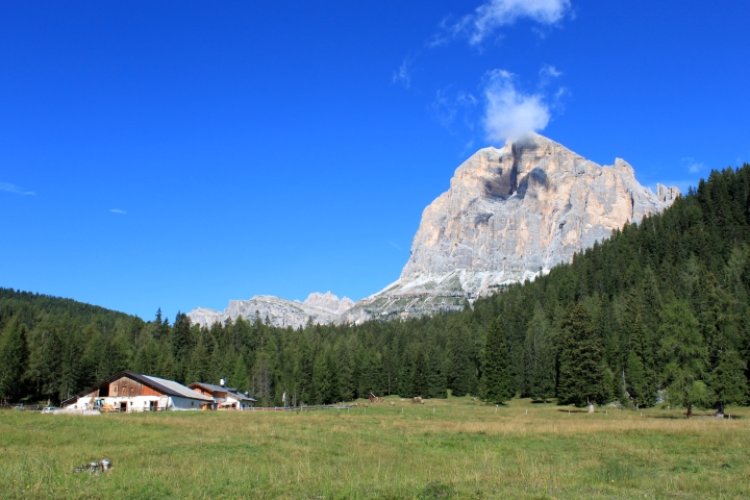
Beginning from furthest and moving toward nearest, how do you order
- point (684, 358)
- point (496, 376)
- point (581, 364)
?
point (496, 376) < point (581, 364) < point (684, 358)

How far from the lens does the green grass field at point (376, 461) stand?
1564 cm

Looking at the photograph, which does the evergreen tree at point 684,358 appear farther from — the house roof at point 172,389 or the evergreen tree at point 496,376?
the house roof at point 172,389

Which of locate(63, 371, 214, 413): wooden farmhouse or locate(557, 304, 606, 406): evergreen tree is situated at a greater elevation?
locate(557, 304, 606, 406): evergreen tree

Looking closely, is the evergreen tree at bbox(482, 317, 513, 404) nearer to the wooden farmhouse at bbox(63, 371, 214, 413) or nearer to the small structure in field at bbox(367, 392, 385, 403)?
the small structure in field at bbox(367, 392, 385, 403)

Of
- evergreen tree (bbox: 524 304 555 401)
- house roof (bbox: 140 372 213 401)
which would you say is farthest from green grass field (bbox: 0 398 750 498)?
evergreen tree (bbox: 524 304 555 401)

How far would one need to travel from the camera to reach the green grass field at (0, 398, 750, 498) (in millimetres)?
15635

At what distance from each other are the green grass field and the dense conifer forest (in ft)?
89.4

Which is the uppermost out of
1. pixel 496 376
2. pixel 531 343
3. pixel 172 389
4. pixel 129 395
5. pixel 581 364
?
pixel 531 343

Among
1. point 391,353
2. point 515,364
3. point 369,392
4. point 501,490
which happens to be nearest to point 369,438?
point 501,490

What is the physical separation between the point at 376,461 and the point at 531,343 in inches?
3670

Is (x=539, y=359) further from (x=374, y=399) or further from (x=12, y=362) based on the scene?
(x=12, y=362)

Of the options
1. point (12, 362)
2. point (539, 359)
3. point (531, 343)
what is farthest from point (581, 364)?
point (12, 362)

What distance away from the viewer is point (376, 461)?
22.8 meters

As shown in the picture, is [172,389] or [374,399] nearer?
[172,389]
